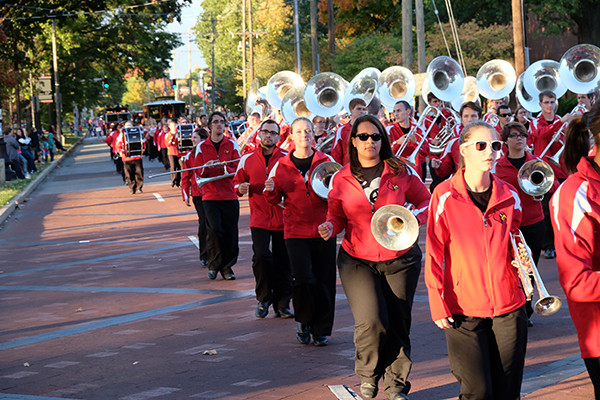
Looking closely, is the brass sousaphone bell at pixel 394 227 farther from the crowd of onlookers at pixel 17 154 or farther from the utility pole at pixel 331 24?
the utility pole at pixel 331 24

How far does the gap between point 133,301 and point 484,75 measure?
26.8 ft

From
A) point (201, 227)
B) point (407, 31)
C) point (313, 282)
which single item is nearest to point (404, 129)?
point (201, 227)

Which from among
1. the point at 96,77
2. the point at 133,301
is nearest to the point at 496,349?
the point at 133,301

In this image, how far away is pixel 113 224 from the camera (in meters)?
18.8

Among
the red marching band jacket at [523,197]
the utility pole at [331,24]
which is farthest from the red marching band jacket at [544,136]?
the utility pole at [331,24]

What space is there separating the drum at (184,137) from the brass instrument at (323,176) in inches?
813

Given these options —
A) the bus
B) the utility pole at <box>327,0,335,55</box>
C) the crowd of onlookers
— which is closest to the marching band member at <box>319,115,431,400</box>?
the crowd of onlookers

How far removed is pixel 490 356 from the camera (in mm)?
4711

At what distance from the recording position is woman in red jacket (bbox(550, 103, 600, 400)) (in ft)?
13.1

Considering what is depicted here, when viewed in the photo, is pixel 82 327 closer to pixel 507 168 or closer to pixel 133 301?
pixel 133 301

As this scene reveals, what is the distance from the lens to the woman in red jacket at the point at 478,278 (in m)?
4.64

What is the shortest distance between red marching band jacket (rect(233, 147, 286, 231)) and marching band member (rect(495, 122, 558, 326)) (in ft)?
6.36

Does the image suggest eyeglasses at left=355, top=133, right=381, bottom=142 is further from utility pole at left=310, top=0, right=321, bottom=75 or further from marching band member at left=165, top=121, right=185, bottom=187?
utility pole at left=310, top=0, right=321, bottom=75

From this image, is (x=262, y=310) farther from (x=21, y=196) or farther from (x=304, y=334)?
(x=21, y=196)
